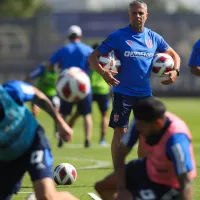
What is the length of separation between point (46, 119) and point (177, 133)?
21.7 m

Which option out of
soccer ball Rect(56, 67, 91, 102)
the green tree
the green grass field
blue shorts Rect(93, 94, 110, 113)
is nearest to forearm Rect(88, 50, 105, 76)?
the green grass field

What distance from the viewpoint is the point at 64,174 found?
11.4m

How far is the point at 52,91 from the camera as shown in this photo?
21375 mm

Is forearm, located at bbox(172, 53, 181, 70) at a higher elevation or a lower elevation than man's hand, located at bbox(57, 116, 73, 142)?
lower

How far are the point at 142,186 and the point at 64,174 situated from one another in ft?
11.3

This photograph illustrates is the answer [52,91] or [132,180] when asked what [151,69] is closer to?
[132,180]

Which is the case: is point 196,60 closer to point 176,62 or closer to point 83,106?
point 176,62

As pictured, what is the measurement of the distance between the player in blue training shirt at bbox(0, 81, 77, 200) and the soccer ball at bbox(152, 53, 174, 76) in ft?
12.2

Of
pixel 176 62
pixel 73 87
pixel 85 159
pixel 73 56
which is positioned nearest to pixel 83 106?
pixel 73 56

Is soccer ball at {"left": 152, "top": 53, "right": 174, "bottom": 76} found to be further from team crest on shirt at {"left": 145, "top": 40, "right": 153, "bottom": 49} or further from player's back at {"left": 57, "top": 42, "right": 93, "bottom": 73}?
player's back at {"left": 57, "top": 42, "right": 93, "bottom": 73}

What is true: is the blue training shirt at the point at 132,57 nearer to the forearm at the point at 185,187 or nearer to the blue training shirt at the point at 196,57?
the blue training shirt at the point at 196,57

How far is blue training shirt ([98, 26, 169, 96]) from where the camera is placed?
1156 centimetres

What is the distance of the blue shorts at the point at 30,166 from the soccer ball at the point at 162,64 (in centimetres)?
373

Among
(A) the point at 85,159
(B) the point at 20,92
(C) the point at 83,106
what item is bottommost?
(C) the point at 83,106
